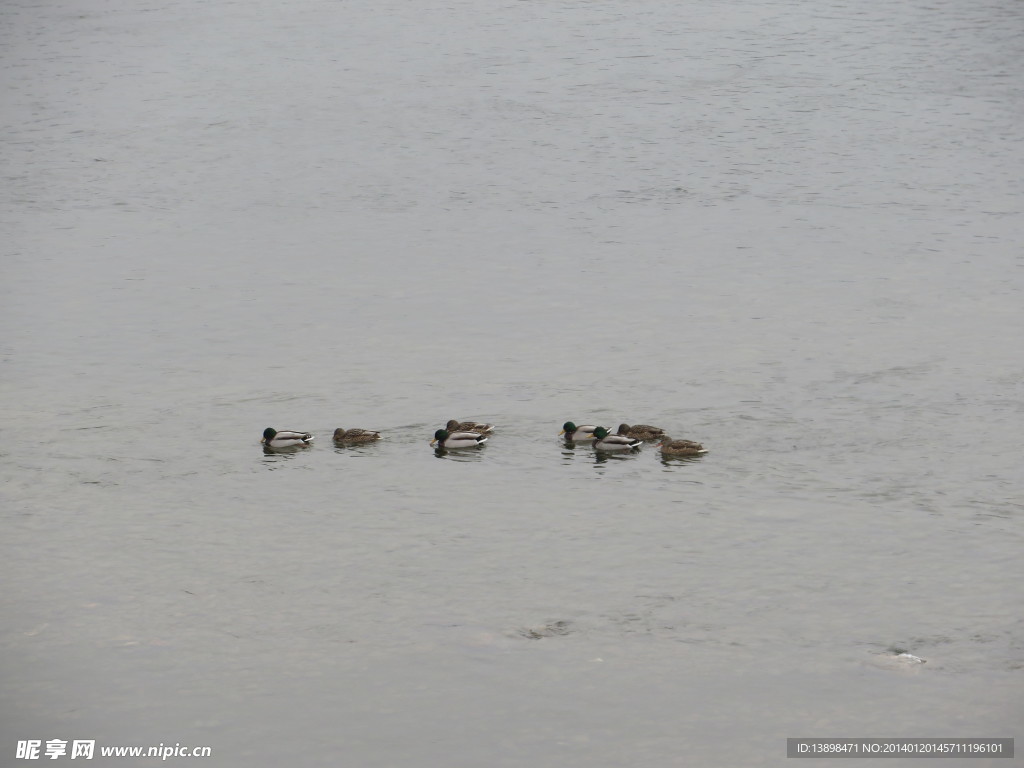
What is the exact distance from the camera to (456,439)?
22453 mm

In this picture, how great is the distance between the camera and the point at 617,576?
59.2 ft

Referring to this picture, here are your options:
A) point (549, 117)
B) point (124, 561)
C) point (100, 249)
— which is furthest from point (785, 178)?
point (124, 561)

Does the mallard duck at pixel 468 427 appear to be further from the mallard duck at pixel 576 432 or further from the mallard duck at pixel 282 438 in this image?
the mallard duck at pixel 282 438

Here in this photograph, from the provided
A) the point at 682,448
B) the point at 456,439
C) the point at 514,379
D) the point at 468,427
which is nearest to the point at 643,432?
the point at 682,448

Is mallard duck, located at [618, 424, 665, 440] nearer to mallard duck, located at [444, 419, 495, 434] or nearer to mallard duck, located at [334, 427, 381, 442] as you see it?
mallard duck, located at [444, 419, 495, 434]

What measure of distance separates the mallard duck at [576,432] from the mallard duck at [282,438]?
393cm

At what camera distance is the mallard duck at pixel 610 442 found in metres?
22.2

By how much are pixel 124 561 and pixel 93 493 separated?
2679 millimetres

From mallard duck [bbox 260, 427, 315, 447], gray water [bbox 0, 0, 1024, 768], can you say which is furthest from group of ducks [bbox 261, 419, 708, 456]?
gray water [bbox 0, 0, 1024, 768]

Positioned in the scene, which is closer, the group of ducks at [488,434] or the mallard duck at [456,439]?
the group of ducks at [488,434]

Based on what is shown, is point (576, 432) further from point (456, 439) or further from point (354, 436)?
point (354, 436)

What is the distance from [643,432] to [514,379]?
365 centimetres

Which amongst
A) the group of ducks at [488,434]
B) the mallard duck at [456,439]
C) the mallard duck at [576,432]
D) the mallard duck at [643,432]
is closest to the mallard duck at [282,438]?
the group of ducks at [488,434]

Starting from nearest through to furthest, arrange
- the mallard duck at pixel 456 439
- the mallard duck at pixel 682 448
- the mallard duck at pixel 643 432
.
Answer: the mallard duck at pixel 682 448 < the mallard duck at pixel 643 432 < the mallard duck at pixel 456 439
